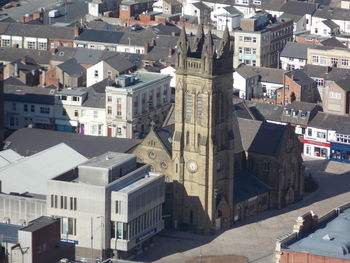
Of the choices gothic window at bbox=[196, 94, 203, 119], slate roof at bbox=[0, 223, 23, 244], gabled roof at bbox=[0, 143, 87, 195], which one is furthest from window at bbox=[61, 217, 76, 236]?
gothic window at bbox=[196, 94, 203, 119]

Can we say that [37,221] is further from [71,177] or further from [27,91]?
[27,91]

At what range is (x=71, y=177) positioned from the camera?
443ft

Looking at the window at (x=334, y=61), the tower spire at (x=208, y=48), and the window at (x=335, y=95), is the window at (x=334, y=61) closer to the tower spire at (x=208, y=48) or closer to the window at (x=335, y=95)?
the window at (x=335, y=95)

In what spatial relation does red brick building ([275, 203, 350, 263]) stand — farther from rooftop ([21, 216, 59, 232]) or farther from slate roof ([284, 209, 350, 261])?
rooftop ([21, 216, 59, 232])

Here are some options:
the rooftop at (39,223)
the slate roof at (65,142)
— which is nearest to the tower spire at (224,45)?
the slate roof at (65,142)

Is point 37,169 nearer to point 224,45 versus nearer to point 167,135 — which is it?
point 167,135

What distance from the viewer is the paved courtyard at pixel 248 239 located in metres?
136

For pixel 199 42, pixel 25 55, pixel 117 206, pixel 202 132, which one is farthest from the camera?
pixel 25 55

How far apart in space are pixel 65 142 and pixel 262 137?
804 inches

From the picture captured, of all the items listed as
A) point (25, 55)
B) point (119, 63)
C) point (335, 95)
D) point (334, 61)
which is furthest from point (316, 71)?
point (25, 55)

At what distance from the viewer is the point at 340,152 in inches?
6614

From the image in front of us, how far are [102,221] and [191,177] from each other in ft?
45.0

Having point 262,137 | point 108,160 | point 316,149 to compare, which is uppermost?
point 108,160

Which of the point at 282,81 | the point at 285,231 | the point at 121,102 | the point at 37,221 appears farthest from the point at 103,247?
the point at 282,81
